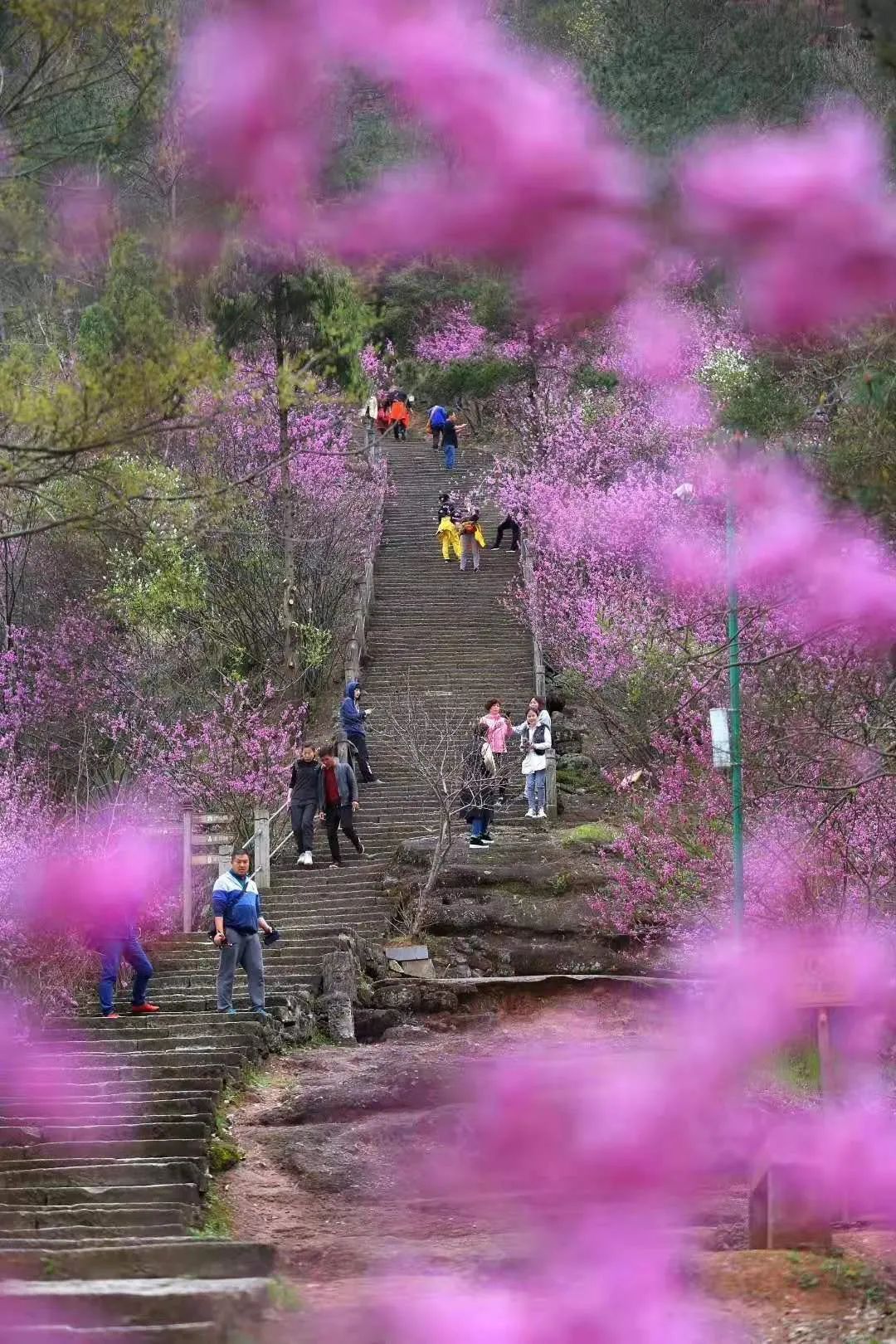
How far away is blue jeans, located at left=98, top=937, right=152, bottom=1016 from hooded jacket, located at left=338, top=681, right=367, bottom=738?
8.69 metres

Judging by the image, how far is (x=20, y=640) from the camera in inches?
1205

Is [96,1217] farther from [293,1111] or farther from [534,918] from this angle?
[534,918]

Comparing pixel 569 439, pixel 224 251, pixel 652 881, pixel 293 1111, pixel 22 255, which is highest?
pixel 569 439

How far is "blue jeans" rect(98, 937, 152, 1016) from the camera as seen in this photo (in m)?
14.4

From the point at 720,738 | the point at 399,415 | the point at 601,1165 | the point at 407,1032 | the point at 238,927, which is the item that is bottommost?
the point at 407,1032

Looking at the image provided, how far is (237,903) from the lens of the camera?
1472 cm

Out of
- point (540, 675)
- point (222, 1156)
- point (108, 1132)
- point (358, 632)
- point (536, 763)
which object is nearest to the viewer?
point (108, 1132)

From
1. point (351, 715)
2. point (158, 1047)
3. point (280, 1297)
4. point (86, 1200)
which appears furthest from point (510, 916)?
point (280, 1297)

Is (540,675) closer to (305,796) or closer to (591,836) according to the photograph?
(591,836)

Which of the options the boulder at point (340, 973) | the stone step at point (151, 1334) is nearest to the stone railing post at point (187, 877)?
the boulder at point (340, 973)

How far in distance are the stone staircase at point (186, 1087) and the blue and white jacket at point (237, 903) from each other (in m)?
0.96

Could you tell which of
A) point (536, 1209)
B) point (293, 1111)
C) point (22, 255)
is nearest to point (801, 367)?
point (293, 1111)

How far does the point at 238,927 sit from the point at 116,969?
4.74ft

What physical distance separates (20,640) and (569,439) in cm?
1237
